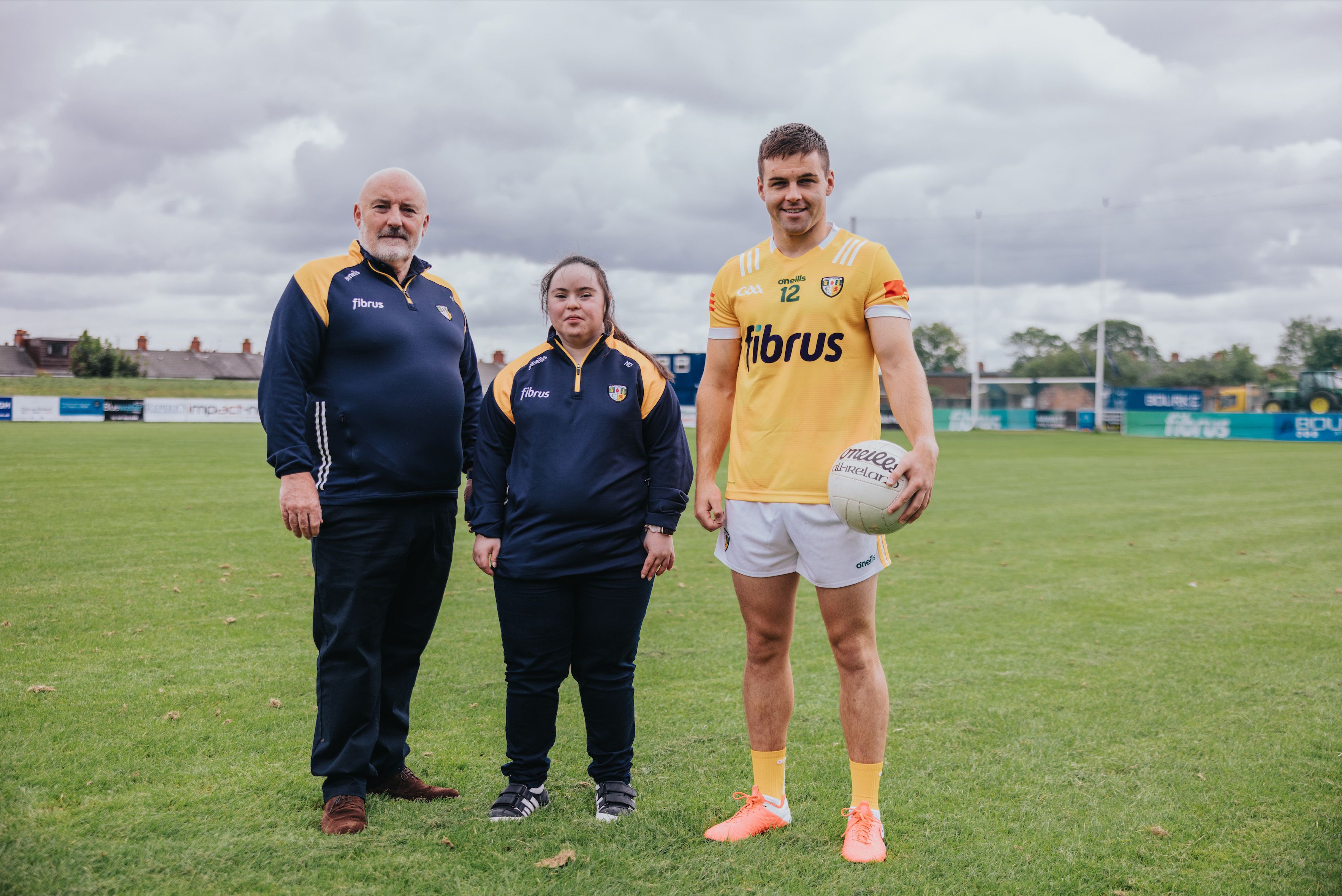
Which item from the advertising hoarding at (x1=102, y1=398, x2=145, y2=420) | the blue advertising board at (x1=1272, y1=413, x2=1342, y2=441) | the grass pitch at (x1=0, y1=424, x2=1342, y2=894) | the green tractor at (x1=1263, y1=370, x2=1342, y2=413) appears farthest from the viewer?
the green tractor at (x1=1263, y1=370, x2=1342, y2=413)

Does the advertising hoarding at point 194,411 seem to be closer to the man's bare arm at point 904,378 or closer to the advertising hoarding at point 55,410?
the advertising hoarding at point 55,410

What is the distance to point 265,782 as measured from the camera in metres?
3.52

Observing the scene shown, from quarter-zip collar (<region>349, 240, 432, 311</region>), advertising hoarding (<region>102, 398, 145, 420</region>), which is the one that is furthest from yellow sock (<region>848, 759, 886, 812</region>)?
advertising hoarding (<region>102, 398, 145, 420</region>)

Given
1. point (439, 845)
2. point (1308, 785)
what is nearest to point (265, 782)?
point (439, 845)

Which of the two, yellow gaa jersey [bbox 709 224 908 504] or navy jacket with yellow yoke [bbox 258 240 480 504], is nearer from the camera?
yellow gaa jersey [bbox 709 224 908 504]

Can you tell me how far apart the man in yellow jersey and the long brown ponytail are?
1.57ft

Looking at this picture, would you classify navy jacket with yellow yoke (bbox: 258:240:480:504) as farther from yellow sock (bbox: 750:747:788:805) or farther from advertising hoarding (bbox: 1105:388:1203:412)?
advertising hoarding (bbox: 1105:388:1203:412)

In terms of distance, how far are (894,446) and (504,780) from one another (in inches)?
81.4

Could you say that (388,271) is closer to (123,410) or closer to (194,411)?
(194,411)

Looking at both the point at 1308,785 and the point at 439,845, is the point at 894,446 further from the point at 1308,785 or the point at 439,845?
the point at 1308,785

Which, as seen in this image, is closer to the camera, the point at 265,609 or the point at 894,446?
the point at 894,446

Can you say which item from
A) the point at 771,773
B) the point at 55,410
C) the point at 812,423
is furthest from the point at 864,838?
the point at 55,410

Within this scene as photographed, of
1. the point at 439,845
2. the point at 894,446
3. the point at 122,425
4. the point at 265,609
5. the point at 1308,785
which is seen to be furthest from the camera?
the point at 122,425

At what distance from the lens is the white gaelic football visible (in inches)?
110
